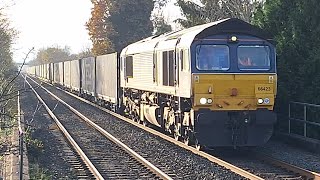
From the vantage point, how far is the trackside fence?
15.5 m

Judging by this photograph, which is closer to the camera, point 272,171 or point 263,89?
point 272,171

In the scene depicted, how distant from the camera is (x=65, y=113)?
30.1 meters

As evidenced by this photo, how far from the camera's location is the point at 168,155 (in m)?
14.7

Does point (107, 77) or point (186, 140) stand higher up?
point (107, 77)

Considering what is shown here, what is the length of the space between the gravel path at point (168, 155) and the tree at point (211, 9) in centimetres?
1087

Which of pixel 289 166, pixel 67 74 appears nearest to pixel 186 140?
pixel 289 166

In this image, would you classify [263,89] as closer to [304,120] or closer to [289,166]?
[304,120]

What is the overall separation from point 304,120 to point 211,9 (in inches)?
717

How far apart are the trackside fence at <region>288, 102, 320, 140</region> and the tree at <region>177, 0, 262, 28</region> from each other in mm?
14887

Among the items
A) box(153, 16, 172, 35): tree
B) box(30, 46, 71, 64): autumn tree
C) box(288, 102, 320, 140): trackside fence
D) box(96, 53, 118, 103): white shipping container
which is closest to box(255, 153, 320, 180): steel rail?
box(288, 102, 320, 140): trackside fence

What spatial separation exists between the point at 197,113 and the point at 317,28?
4.13 m

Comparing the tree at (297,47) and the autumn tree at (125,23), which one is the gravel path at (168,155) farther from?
the autumn tree at (125,23)

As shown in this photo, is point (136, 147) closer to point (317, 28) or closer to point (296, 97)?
point (296, 97)

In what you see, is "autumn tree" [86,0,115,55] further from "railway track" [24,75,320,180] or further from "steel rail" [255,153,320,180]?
"railway track" [24,75,320,180]
